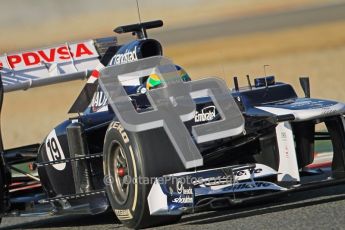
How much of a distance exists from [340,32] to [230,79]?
6936mm

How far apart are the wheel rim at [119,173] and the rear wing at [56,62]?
211 centimetres

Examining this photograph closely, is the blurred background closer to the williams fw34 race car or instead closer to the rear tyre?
the williams fw34 race car

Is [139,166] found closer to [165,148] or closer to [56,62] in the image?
[165,148]

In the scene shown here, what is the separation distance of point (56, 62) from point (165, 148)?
2.84 meters

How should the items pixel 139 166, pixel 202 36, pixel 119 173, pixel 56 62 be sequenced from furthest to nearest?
pixel 202 36 → pixel 56 62 → pixel 119 173 → pixel 139 166

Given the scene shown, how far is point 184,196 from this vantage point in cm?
746

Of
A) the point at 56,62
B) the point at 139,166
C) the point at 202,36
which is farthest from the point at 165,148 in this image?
the point at 202,36

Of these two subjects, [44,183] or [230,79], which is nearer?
[44,183]

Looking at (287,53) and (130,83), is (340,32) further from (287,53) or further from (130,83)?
(130,83)

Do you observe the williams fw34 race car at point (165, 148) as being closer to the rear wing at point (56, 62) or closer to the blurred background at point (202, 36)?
the rear wing at point (56, 62)

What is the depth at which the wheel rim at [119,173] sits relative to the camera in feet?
25.8

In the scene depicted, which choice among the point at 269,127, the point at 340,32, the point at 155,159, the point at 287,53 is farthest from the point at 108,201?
the point at 340,32

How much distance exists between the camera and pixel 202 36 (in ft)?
105

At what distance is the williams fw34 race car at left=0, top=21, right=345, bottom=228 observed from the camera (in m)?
7.54
